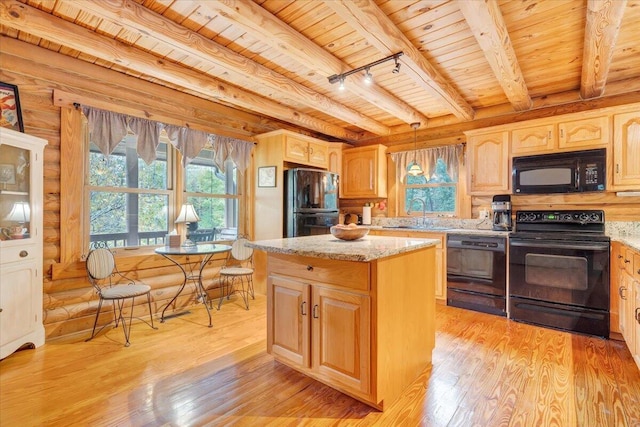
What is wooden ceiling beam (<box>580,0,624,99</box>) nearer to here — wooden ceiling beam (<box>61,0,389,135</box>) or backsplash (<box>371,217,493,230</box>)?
backsplash (<box>371,217,493,230</box>)

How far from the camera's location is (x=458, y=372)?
2.23 meters

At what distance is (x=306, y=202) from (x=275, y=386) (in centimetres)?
248

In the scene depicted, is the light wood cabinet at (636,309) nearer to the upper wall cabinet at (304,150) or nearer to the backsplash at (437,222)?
the backsplash at (437,222)

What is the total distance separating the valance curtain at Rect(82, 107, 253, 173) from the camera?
117 inches

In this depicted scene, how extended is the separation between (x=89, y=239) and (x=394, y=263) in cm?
292

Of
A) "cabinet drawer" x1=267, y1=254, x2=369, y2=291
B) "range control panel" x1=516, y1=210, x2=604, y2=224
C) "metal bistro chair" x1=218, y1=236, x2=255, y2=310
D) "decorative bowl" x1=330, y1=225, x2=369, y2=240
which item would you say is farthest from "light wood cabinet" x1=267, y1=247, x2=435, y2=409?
"range control panel" x1=516, y1=210, x2=604, y2=224

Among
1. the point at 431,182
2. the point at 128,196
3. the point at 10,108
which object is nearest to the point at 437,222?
the point at 431,182

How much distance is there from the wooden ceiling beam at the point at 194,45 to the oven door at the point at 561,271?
2.74 metres

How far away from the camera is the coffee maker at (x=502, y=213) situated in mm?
3686

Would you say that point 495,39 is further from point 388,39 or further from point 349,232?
point 349,232

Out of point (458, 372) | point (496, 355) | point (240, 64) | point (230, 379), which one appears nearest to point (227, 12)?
point (240, 64)

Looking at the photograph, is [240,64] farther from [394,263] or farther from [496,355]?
[496,355]

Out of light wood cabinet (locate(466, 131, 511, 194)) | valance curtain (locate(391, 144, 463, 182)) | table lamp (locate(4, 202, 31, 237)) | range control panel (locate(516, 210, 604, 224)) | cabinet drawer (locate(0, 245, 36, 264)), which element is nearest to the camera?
cabinet drawer (locate(0, 245, 36, 264))

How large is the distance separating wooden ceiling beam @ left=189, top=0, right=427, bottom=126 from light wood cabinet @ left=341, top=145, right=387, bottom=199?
1.55 meters
